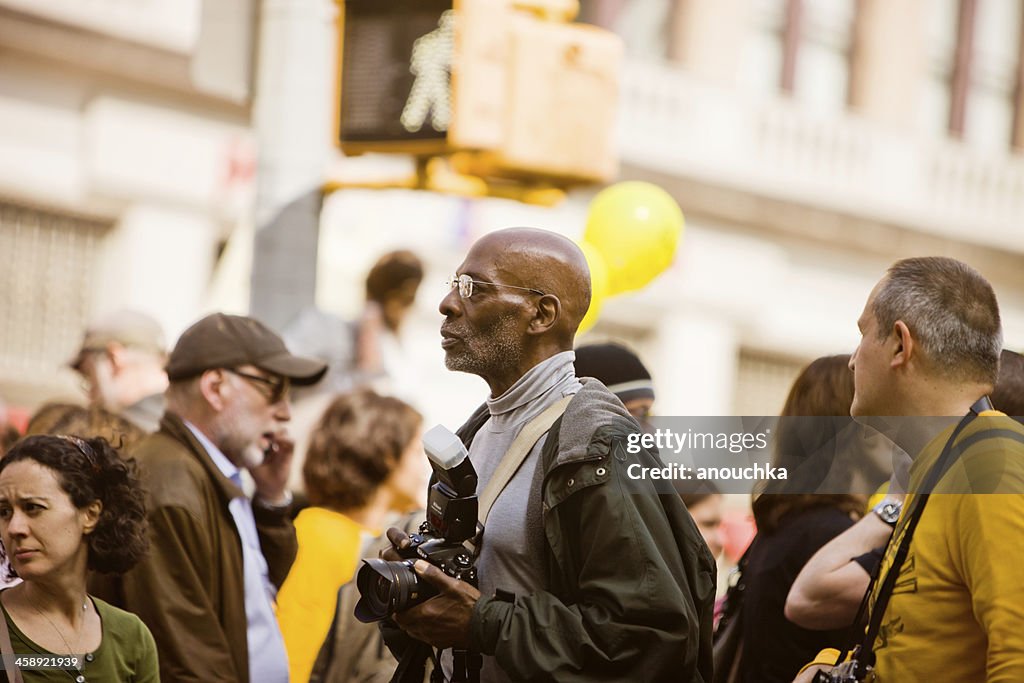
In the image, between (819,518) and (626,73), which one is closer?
A: (819,518)

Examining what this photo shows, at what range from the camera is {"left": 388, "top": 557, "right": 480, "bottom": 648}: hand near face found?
333 cm

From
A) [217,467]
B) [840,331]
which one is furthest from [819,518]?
[840,331]

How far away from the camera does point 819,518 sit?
179 inches

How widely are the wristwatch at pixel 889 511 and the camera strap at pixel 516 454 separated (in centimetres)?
108

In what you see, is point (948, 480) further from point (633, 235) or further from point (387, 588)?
point (633, 235)

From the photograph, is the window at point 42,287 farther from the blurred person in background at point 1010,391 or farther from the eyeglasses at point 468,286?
the blurred person in background at point 1010,391

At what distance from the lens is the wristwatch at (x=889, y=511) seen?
4.10m

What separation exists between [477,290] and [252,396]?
166 centimetres

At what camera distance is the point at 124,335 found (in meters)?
6.42

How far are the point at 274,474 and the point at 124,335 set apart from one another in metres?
1.24

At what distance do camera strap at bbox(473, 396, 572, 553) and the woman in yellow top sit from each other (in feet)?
6.33

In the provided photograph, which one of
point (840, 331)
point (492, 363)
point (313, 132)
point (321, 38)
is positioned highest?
point (321, 38)

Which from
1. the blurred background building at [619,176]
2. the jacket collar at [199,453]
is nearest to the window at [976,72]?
the blurred background building at [619,176]

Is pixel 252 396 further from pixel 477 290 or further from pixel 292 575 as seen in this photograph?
pixel 477 290
